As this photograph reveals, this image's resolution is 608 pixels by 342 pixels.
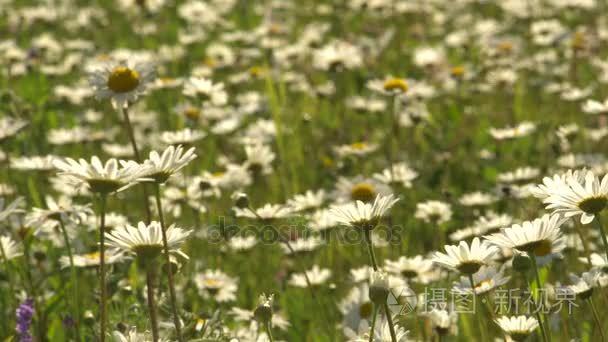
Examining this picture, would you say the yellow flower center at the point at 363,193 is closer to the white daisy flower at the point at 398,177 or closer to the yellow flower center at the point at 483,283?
the white daisy flower at the point at 398,177

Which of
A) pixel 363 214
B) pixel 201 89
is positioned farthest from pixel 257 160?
pixel 363 214

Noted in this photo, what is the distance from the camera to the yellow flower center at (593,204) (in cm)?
217

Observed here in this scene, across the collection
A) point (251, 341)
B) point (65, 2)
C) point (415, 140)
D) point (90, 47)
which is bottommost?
point (251, 341)

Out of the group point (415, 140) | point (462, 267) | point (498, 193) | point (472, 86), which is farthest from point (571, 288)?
point (472, 86)

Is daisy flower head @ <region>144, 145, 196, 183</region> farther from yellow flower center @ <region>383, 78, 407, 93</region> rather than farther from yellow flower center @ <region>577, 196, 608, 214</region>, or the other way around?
yellow flower center @ <region>383, 78, 407, 93</region>

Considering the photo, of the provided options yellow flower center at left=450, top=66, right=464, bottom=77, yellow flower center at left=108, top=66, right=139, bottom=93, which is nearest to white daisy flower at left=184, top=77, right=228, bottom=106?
yellow flower center at left=108, top=66, right=139, bottom=93

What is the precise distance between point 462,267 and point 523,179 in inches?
78.3

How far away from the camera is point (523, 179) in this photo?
166 inches

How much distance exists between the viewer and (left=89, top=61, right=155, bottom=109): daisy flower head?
321 cm

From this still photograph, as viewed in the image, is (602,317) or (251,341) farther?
(602,317)

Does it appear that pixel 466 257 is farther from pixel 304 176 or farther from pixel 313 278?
pixel 304 176

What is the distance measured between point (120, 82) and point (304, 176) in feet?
6.52

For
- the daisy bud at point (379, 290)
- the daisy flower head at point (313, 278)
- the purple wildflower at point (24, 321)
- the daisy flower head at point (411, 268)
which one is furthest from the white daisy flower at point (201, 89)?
the daisy bud at point (379, 290)

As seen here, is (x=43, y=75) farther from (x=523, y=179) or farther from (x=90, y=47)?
(x=523, y=179)
